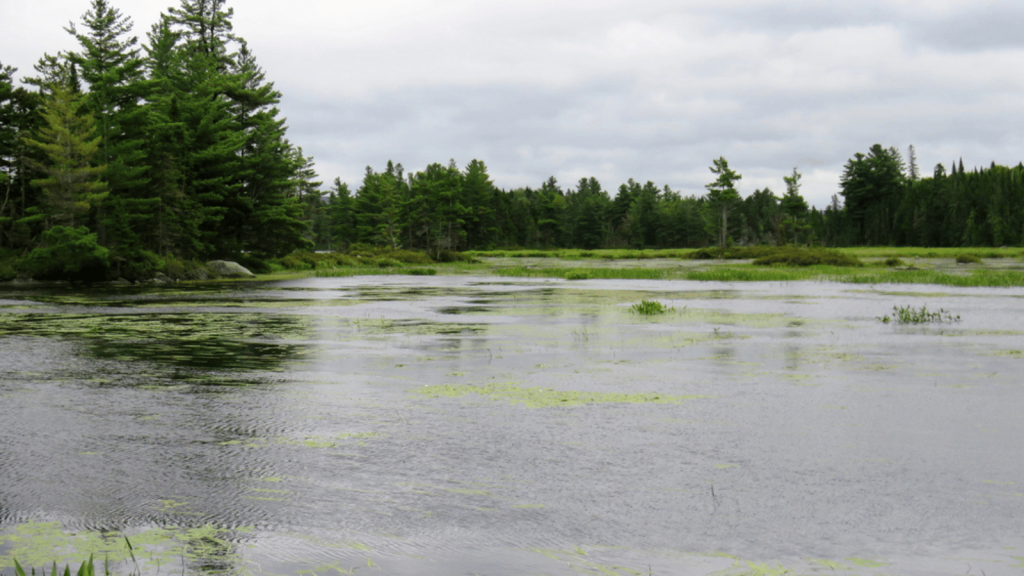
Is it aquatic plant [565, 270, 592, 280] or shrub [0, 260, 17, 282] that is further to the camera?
aquatic plant [565, 270, 592, 280]

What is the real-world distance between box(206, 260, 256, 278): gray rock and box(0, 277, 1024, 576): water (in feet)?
115

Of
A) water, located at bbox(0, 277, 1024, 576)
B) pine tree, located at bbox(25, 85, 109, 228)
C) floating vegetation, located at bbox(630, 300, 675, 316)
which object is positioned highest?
pine tree, located at bbox(25, 85, 109, 228)

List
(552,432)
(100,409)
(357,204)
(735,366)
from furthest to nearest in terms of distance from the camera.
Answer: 1. (357,204)
2. (735,366)
3. (100,409)
4. (552,432)

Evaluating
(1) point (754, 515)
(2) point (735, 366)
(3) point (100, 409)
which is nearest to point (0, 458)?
(3) point (100, 409)

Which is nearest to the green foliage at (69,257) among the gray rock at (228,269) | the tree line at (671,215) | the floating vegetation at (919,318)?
the gray rock at (228,269)

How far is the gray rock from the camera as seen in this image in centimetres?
4747

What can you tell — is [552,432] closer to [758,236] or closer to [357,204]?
[357,204]

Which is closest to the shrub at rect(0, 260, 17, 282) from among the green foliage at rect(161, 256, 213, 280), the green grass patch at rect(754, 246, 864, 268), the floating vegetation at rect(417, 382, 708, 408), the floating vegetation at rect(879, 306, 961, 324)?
the green foliage at rect(161, 256, 213, 280)

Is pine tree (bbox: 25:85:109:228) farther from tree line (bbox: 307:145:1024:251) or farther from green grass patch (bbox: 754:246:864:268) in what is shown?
tree line (bbox: 307:145:1024:251)

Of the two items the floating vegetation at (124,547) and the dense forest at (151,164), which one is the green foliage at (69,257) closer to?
the dense forest at (151,164)

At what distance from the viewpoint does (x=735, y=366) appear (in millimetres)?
10859

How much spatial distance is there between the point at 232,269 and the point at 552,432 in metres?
45.2

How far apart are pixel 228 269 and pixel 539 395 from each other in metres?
43.6

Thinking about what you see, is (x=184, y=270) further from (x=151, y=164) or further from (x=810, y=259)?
(x=810, y=259)
